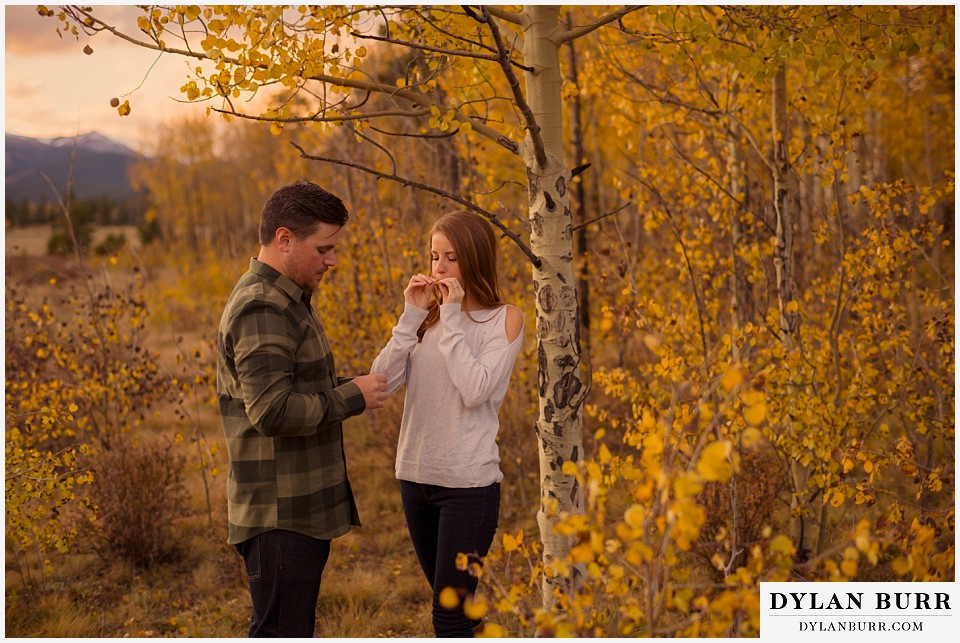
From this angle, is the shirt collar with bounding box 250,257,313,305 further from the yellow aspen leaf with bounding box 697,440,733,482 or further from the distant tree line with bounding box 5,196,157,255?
the distant tree line with bounding box 5,196,157,255

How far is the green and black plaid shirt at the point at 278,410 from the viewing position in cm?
201

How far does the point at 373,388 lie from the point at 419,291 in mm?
399

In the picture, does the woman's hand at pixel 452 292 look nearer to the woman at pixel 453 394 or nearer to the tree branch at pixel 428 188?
the woman at pixel 453 394

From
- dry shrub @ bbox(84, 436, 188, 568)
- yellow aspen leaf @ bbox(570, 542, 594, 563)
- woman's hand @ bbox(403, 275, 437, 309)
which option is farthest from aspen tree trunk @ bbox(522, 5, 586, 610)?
dry shrub @ bbox(84, 436, 188, 568)

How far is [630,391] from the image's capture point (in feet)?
12.3

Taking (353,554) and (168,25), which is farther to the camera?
(353,554)

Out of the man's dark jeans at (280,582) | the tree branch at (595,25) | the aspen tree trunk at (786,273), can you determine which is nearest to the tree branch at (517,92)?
the tree branch at (595,25)

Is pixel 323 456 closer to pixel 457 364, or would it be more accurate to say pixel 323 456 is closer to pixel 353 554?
pixel 457 364

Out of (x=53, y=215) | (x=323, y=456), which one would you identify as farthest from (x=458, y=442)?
(x=53, y=215)

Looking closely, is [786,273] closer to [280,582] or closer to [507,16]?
[507,16]

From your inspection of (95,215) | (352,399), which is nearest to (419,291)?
(352,399)

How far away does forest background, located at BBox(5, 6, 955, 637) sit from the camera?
204 cm

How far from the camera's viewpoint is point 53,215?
26.1m

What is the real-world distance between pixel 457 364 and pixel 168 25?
1.50 metres
